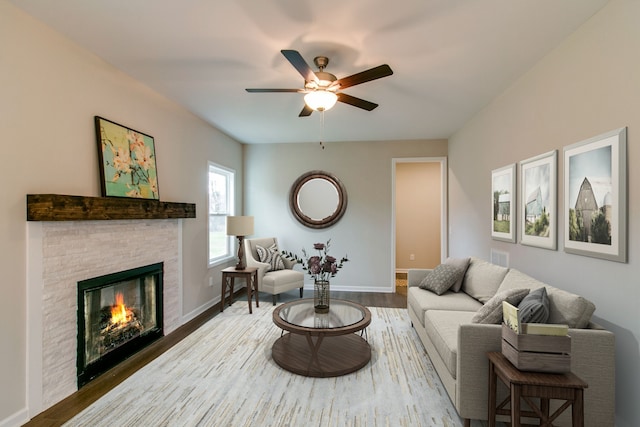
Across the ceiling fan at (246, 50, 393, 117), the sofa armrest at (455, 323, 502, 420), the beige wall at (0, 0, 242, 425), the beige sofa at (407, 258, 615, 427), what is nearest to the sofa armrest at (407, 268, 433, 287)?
the beige sofa at (407, 258, 615, 427)

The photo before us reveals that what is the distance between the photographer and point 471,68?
2.79 m

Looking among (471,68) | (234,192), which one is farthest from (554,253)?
(234,192)

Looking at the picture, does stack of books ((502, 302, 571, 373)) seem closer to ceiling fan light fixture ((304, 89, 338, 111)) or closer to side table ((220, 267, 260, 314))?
ceiling fan light fixture ((304, 89, 338, 111))

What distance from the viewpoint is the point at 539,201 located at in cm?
270

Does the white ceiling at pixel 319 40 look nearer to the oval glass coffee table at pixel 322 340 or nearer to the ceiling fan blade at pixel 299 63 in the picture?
the ceiling fan blade at pixel 299 63

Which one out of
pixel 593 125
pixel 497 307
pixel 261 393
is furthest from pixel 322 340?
pixel 593 125

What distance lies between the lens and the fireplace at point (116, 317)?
2.48 meters

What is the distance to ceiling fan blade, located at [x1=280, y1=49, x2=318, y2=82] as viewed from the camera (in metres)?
1.93

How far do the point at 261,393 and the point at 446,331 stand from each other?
1.50m

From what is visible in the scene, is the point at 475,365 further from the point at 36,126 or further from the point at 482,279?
the point at 36,126

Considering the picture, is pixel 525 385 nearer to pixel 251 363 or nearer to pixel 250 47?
pixel 251 363

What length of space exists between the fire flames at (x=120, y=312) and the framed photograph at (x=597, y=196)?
12.5ft

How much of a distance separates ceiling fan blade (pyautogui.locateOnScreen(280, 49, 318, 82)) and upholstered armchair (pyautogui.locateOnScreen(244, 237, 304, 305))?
9.96ft

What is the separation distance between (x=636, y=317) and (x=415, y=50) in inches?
89.6
